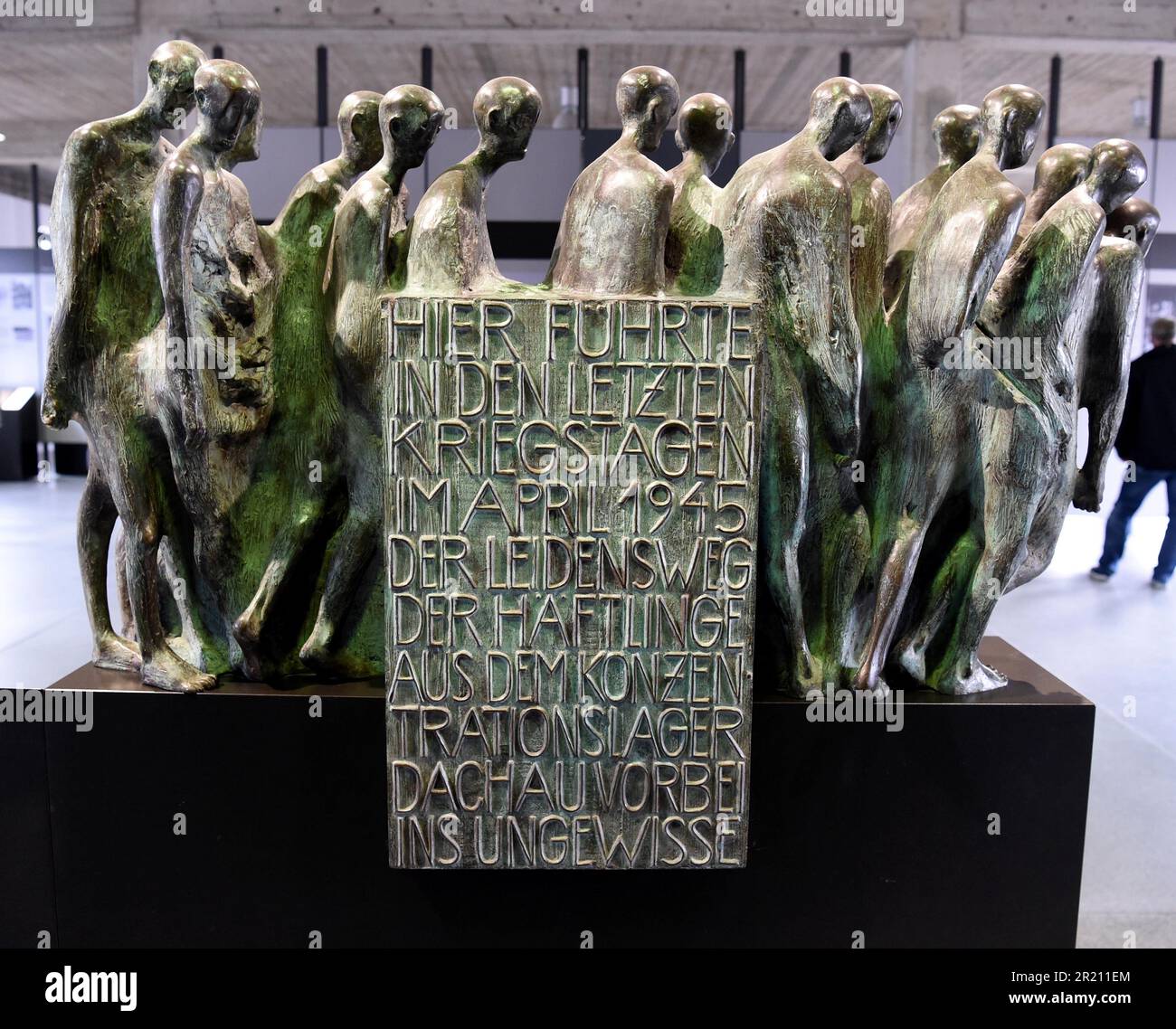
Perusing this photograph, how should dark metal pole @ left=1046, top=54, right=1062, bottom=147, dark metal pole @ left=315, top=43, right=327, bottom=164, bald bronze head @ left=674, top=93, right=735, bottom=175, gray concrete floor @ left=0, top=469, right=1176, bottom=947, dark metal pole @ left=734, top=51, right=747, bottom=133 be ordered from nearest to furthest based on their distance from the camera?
bald bronze head @ left=674, top=93, right=735, bottom=175 → gray concrete floor @ left=0, top=469, right=1176, bottom=947 → dark metal pole @ left=315, top=43, right=327, bottom=164 → dark metal pole @ left=734, top=51, right=747, bottom=133 → dark metal pole @ left=1046, top=54, right=1062, bottom=147

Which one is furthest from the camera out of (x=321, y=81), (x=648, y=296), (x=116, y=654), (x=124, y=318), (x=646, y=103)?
(x=321, y=81)

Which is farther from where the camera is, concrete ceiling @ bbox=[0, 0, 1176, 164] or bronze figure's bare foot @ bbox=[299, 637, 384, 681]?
concrete ceiling @ bbox=[0, 0, 1176, 164]

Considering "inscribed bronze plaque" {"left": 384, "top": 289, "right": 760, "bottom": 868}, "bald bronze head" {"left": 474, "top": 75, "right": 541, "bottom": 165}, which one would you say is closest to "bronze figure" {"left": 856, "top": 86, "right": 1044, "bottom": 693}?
"inscribed bronze plaque" {"left": 384, "top": 289, "right": 760, "bottom": 868}

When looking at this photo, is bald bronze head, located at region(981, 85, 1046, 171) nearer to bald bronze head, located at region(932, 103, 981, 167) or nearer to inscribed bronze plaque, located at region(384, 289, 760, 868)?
bald bronze head, located at region(932, 103, 981, 167)

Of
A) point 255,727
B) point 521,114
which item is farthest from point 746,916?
point 521,114

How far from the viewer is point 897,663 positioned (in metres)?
3.03

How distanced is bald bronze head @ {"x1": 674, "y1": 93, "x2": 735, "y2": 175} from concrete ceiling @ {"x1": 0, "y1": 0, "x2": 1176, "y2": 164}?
379cm

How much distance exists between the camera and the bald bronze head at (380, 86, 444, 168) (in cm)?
270

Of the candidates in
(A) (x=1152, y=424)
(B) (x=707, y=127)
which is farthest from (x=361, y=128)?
(A) (x=1152, y=424)

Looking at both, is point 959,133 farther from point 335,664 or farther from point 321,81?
point 321,81

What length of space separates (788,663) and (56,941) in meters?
2.14

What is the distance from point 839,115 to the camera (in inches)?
107

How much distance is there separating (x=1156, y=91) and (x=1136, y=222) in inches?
193

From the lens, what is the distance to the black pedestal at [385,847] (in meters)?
2.86
